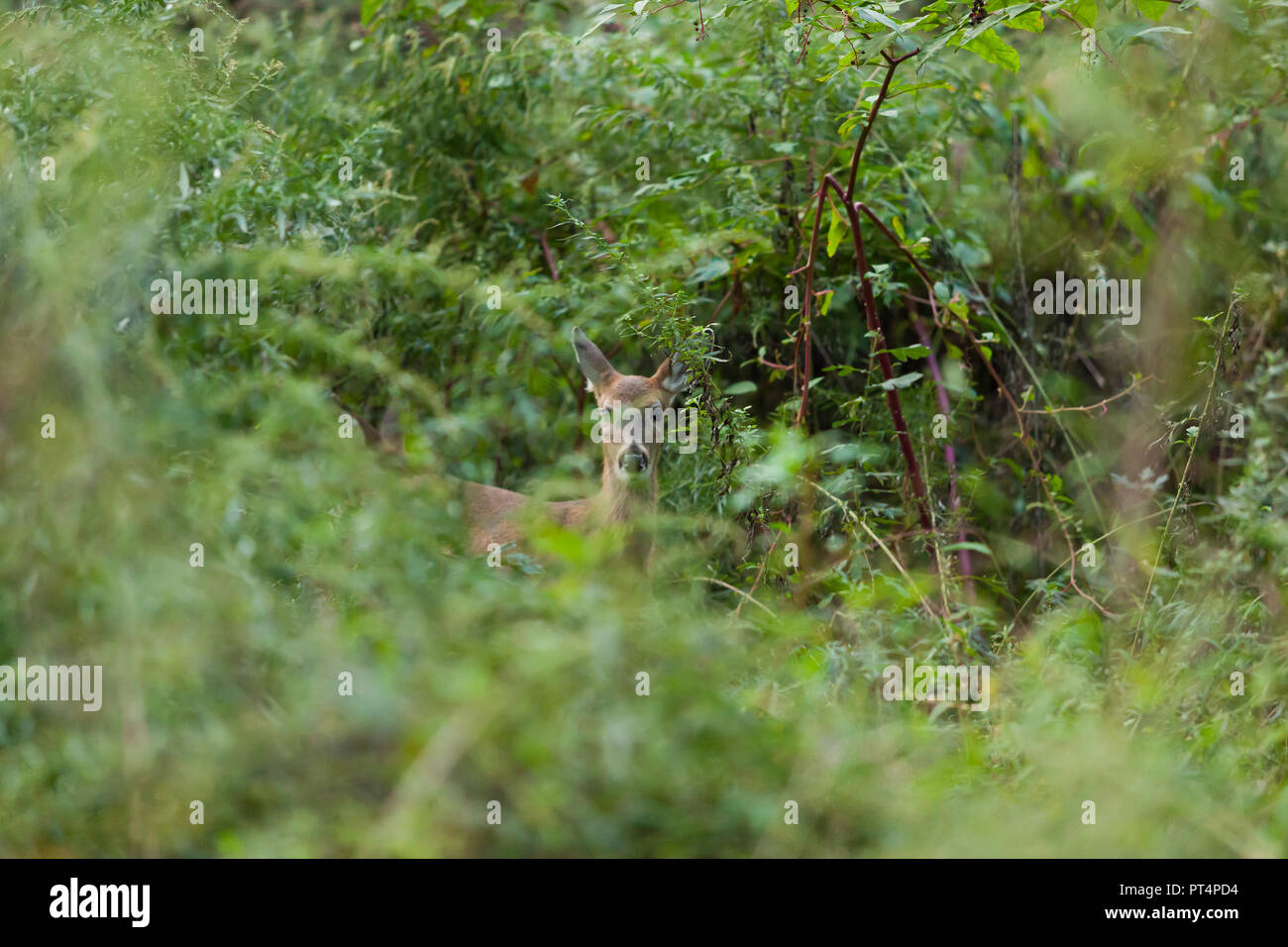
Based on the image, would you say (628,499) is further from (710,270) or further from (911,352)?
(911,352)

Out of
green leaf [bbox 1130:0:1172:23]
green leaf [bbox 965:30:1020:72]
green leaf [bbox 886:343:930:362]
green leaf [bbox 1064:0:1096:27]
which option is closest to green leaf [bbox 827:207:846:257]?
green leaf [bbox 886:343:930:362]

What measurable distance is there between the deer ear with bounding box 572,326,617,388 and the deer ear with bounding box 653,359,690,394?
0.29m

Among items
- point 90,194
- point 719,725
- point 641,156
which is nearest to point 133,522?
point 90,194

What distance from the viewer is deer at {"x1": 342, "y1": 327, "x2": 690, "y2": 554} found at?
5.47 metres

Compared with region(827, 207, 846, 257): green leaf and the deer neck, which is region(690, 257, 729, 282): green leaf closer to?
region(827, 207, 846, 257): green leaf

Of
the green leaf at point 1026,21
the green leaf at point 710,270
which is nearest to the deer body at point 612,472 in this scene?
the green leaf at point 710,270

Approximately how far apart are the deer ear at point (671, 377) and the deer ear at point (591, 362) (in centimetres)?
29

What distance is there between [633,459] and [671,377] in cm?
42

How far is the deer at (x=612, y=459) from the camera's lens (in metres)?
5.47

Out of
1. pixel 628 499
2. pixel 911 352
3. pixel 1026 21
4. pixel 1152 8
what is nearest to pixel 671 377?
pixel 628 499

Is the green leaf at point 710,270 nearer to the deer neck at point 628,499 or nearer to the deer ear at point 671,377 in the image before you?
the deer ear at point 671,377

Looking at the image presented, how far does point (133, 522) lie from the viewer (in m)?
3.27

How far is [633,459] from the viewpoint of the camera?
17.6ft

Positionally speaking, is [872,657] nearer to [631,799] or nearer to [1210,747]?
[1210,747]
